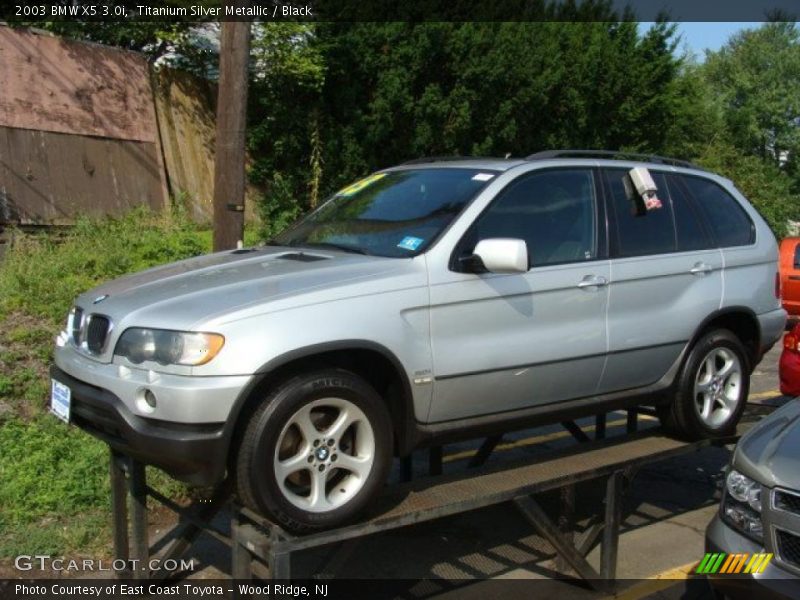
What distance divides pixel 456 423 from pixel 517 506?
53 centimetres

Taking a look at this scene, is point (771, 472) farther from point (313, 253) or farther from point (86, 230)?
point (86, 230)

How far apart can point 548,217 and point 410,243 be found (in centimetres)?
92

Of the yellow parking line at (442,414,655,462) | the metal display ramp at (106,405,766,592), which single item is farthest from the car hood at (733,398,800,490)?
the yellow parking line at (442,414,655,462)

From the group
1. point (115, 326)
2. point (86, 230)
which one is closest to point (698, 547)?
point (115, 326)

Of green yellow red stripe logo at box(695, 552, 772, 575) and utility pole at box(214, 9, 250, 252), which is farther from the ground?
Result: utility pole at box(214, 9, 250, 252)

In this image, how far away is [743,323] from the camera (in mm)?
5664

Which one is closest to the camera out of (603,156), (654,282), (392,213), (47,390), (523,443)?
(392,213)

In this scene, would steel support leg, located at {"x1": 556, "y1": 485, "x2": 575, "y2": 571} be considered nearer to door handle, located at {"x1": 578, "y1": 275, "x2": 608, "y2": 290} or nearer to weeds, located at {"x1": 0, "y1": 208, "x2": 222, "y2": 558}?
door handle, located at {"x1": 578, "y1": 275, "x2": 608, "y2": 290}

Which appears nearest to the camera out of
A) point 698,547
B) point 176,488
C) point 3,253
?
point 698,547

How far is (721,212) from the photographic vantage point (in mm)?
5711

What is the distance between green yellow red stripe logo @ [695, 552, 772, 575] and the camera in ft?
11.5

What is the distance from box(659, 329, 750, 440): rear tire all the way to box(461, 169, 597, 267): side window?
1069 mm

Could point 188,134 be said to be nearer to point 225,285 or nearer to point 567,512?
point 225,285

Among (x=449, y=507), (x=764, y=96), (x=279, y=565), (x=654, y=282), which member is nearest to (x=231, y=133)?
(x=654, y=282)
